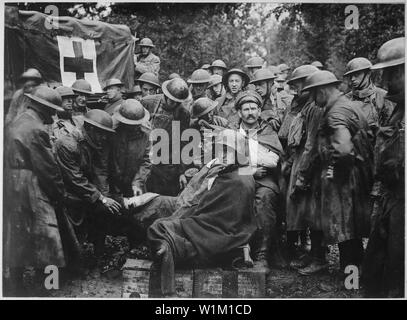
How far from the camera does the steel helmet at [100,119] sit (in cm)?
776

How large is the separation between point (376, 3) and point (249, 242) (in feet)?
9.84

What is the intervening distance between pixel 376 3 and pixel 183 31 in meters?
2.17

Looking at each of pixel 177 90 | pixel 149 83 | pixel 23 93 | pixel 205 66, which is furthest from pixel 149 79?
pixel 23 93

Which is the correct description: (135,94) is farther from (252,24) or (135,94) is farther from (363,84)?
(363,84)

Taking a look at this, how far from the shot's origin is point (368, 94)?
7.73 m

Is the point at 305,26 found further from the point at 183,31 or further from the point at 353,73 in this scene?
the point at 183,31

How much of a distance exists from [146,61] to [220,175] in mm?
1534

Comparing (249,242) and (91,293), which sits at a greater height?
(249,242)

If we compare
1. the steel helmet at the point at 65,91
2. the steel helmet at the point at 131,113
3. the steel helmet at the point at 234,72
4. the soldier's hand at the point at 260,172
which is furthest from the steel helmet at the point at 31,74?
the soldier's hand at the point at 260,172

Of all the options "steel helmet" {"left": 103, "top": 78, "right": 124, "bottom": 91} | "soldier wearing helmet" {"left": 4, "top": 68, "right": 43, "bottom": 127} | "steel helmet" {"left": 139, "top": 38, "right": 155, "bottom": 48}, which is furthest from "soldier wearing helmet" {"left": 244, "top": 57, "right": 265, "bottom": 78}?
"soldier wearing helmet" {"left": 4, "top": 68, "right": 43, "bottom": 127}

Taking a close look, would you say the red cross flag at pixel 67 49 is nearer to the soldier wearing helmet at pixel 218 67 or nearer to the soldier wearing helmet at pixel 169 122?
the soldier wearing helmet at pixel 169 122
